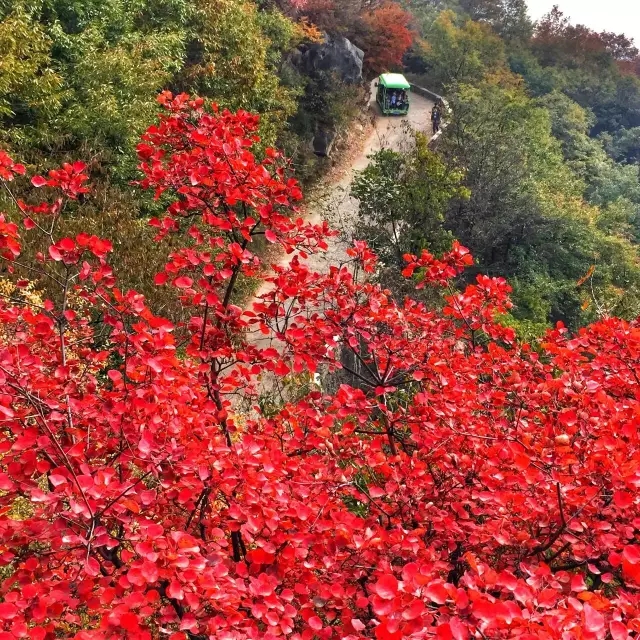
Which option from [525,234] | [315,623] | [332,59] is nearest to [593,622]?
[315,623]

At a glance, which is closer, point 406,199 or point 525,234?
point 406,199

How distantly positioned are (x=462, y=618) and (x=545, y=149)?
71.5ft

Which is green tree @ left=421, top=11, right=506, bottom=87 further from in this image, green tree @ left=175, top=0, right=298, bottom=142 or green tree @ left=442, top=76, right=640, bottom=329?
green tree @ left=175, top=0, right=298, bottom=142

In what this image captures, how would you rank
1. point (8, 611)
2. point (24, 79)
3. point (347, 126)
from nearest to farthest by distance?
Answer: point (8, 611)
point (24, 79)
point (347, 126)

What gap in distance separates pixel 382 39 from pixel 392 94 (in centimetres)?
230

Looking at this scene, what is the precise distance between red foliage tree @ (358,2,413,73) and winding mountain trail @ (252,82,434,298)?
160 cm

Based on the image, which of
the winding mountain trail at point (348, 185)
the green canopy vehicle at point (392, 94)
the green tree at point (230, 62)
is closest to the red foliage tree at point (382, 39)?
the green canopy vehicle at point (392, 94)

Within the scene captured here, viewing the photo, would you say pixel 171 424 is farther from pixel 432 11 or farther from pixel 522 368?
pixel 432 11

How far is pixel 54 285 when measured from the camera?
766 centimetres

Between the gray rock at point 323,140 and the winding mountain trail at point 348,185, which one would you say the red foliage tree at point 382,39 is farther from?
Answer: the gray rock at point 323,140

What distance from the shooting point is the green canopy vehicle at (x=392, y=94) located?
22.2m

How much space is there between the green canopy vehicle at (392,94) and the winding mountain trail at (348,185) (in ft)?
1.11

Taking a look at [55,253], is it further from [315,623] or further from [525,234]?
[525,234]

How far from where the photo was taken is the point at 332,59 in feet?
62.8
